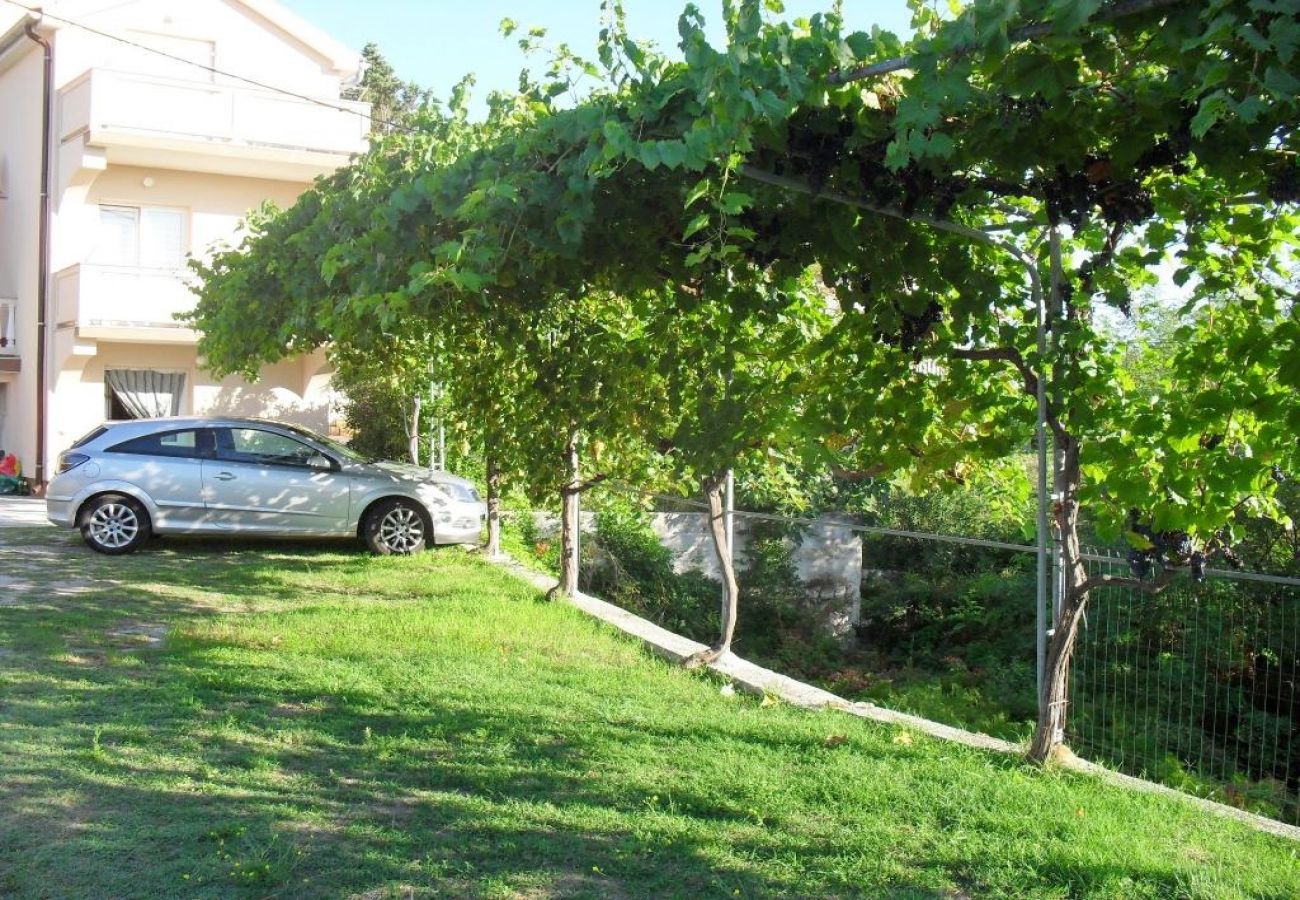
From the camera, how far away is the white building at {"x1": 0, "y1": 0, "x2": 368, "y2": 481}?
19641 millimetres

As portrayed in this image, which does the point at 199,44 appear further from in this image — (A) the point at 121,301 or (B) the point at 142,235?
(A) the point at 121,301

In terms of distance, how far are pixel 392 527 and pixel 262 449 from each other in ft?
5.53

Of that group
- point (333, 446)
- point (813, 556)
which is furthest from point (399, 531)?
point (813, 556)

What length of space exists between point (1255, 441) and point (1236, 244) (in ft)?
3.29

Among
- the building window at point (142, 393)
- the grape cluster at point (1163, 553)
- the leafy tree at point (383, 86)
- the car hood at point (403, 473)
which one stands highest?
the leafy tree at point (383, 86)

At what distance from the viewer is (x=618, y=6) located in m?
8.28

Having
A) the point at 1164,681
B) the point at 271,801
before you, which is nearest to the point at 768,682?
the point at 1164,681

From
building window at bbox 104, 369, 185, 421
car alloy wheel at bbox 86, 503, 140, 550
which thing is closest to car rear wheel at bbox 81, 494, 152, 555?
car alloy wheel at bbox 86, 503, 140, 550

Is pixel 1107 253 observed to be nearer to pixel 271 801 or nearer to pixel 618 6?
pixel 618 6

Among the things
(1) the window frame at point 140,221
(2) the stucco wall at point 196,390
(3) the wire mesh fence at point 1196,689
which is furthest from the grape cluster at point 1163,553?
(1) the window frame at point 140,221

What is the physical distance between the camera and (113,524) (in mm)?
13648

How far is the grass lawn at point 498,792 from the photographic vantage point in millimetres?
4551

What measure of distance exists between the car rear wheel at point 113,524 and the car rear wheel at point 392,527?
2.39 meters

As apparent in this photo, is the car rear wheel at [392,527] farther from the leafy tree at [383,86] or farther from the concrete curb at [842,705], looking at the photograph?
the leafy tree at [383,86]
